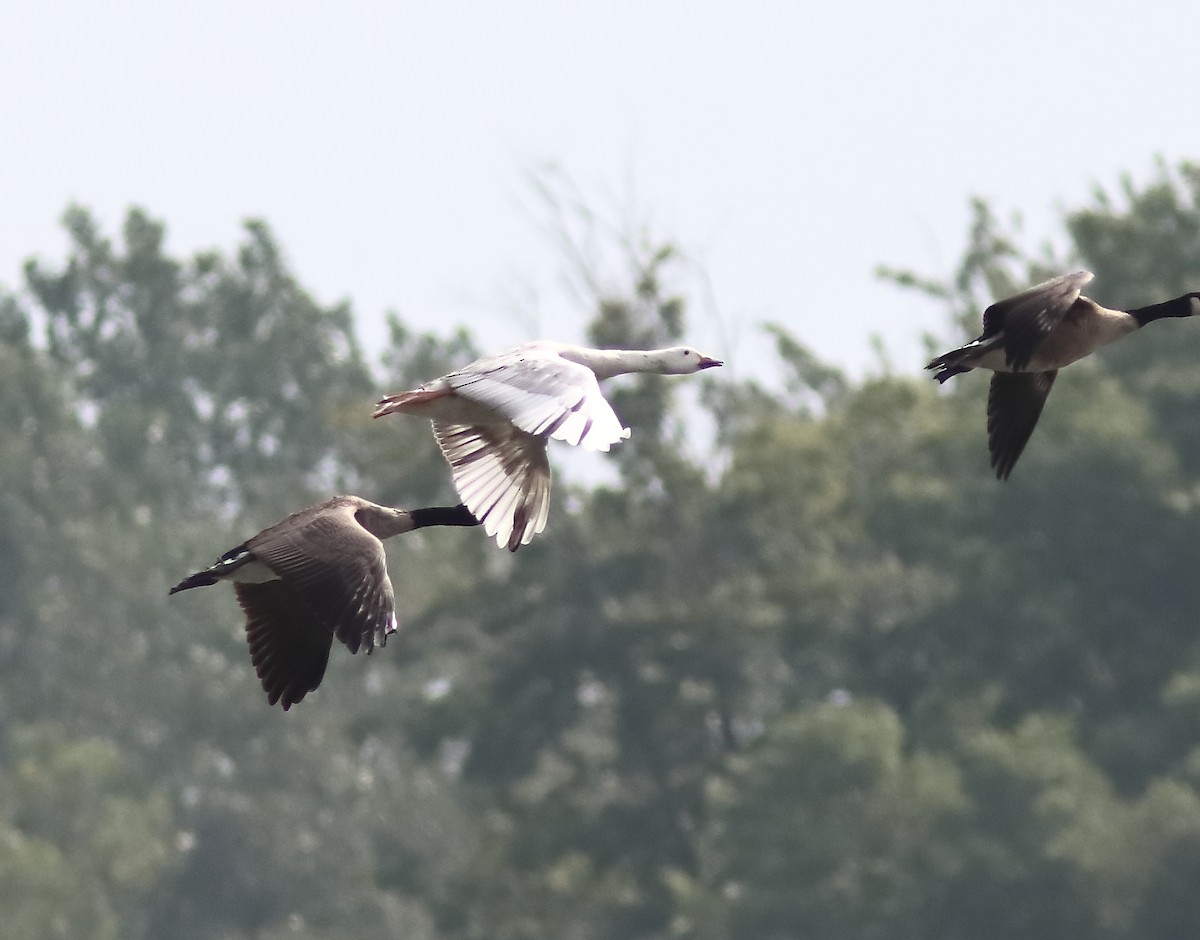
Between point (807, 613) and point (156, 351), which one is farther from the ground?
point (156, 351)

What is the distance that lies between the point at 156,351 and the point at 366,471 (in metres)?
24.1

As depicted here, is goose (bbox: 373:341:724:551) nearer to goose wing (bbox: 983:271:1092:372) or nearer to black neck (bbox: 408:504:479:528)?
black neck (bbox: 408:504:479:528)

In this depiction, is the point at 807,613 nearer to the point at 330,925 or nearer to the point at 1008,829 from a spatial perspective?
the point at 1008,829

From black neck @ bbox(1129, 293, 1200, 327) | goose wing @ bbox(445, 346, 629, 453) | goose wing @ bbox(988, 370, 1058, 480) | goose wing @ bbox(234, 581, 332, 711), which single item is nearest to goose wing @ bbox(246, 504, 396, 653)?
goose wing @ bbox(234, 581, 332, 711)

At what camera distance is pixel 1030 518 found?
42500 mm

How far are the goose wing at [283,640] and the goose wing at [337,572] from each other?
0.77 ft

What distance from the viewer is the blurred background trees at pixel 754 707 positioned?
1538 inches

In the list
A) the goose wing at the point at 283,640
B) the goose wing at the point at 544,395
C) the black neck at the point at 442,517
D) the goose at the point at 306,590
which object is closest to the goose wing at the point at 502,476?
the goose wing at the point at 544,395

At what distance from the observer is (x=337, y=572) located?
12.8 metres

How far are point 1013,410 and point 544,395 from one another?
3739 millimetres

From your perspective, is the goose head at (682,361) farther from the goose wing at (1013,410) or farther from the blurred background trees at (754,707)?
the blurred background trees at (754,707)

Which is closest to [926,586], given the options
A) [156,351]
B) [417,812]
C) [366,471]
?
[366,471]

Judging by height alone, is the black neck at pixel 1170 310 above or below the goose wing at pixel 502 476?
below

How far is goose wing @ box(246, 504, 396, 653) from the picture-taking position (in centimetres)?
1244
